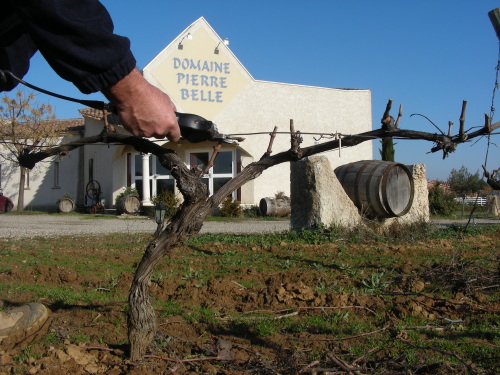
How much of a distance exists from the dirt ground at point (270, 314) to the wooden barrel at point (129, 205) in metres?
13.3

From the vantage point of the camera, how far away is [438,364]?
2.79 meters

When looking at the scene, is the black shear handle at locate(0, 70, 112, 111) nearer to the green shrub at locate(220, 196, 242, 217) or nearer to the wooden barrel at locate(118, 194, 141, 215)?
the green shrub at locate(220, 196, 242, 217)

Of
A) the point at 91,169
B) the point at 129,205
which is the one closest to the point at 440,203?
the point at 129,205

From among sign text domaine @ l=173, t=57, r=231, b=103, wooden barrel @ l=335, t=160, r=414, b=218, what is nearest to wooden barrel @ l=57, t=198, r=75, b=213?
sign text domaine @ l=173, t=57, r=231, b=103

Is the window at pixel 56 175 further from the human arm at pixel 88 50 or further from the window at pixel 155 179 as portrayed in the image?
the human arm at pixel 88 50

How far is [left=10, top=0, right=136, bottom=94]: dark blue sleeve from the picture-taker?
71.0 inches

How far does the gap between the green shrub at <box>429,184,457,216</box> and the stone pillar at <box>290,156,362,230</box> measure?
12.7 metres

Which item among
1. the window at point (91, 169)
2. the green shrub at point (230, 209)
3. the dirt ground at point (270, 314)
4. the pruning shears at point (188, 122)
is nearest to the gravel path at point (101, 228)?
the green shrub at point (230, 209)

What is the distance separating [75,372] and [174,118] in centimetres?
151

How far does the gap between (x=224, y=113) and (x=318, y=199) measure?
1326 cm

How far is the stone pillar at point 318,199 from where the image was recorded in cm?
927

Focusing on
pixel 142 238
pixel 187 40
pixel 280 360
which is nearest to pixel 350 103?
pixel 187 40

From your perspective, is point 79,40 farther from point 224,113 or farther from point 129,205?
point 224,113

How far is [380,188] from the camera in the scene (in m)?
10.1
